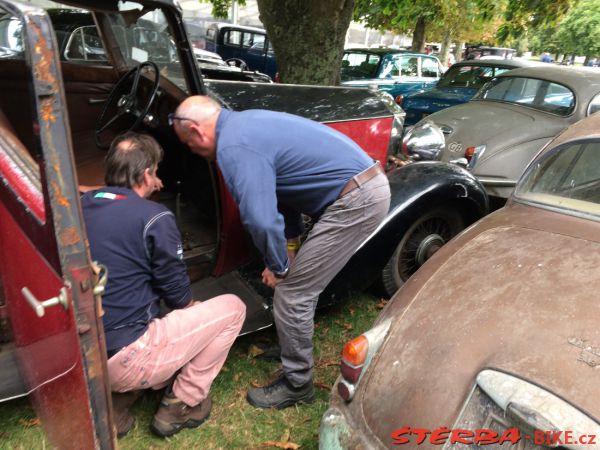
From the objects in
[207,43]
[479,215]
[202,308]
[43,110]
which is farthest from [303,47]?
[207,43]

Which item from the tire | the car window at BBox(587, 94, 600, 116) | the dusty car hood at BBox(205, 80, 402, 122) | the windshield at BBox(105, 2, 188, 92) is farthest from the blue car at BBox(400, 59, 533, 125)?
the windshield at BBox(105, 2, 188, 92)

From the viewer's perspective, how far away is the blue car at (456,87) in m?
8.15

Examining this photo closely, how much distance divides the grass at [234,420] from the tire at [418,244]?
0.75 meters

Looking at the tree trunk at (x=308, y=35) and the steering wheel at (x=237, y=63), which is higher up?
the tree trunk at (x=308, y=35)

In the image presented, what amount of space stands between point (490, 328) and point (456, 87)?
25.4ft

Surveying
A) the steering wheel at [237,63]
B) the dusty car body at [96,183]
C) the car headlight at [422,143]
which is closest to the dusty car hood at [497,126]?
the car headlight at [422,143]

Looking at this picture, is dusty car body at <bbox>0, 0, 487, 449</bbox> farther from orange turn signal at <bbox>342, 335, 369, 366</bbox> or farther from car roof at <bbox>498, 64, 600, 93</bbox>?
car roof at <bbox>498, 64, 600, 93</bbox>

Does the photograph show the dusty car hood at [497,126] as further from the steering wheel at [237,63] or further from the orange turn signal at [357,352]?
the orange turn signal at [357,352]

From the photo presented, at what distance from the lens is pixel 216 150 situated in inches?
82.0

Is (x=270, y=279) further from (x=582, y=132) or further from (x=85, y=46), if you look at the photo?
(x=85, y=46)

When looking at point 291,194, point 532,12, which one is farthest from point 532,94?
point 291,194

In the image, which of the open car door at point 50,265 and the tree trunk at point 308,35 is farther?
the tree trunk at point 308,35

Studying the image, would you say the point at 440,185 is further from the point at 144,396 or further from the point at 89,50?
the point at 89,50

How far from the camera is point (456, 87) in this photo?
28.2 ft
